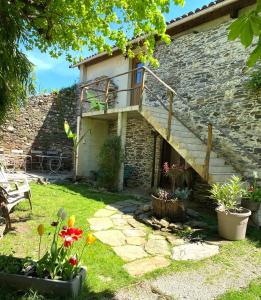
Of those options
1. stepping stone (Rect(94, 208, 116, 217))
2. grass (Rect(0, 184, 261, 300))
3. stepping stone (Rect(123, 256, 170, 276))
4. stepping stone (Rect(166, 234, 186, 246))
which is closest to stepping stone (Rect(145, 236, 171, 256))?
stepping stone (Rect(166, 234, 186, 246))

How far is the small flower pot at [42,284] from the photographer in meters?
2.84

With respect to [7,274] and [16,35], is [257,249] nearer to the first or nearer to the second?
[7,274]

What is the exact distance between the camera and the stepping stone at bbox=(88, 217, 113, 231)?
5.50 metres

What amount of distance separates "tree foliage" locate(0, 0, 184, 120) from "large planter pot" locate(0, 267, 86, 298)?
2230mm

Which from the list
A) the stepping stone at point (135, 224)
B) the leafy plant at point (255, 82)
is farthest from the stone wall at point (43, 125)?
the leafy plant at point (255, 82)

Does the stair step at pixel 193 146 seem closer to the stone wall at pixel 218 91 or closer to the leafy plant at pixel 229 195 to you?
the stone wall at pixel 218 91

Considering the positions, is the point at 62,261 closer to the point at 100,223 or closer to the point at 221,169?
the point at 100,223

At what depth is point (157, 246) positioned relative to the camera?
4.75 metres

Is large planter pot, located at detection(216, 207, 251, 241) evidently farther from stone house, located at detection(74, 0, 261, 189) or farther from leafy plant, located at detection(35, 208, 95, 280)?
leafy plant, located at detection(35, 208, 95, 280)

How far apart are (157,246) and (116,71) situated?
9.08 m

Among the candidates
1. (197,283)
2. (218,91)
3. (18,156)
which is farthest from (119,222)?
(18,156)

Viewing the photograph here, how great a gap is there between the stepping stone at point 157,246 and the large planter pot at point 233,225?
110cm

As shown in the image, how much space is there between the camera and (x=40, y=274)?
294 cm

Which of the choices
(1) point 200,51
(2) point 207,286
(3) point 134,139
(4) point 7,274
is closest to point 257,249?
(2) point 207,286
